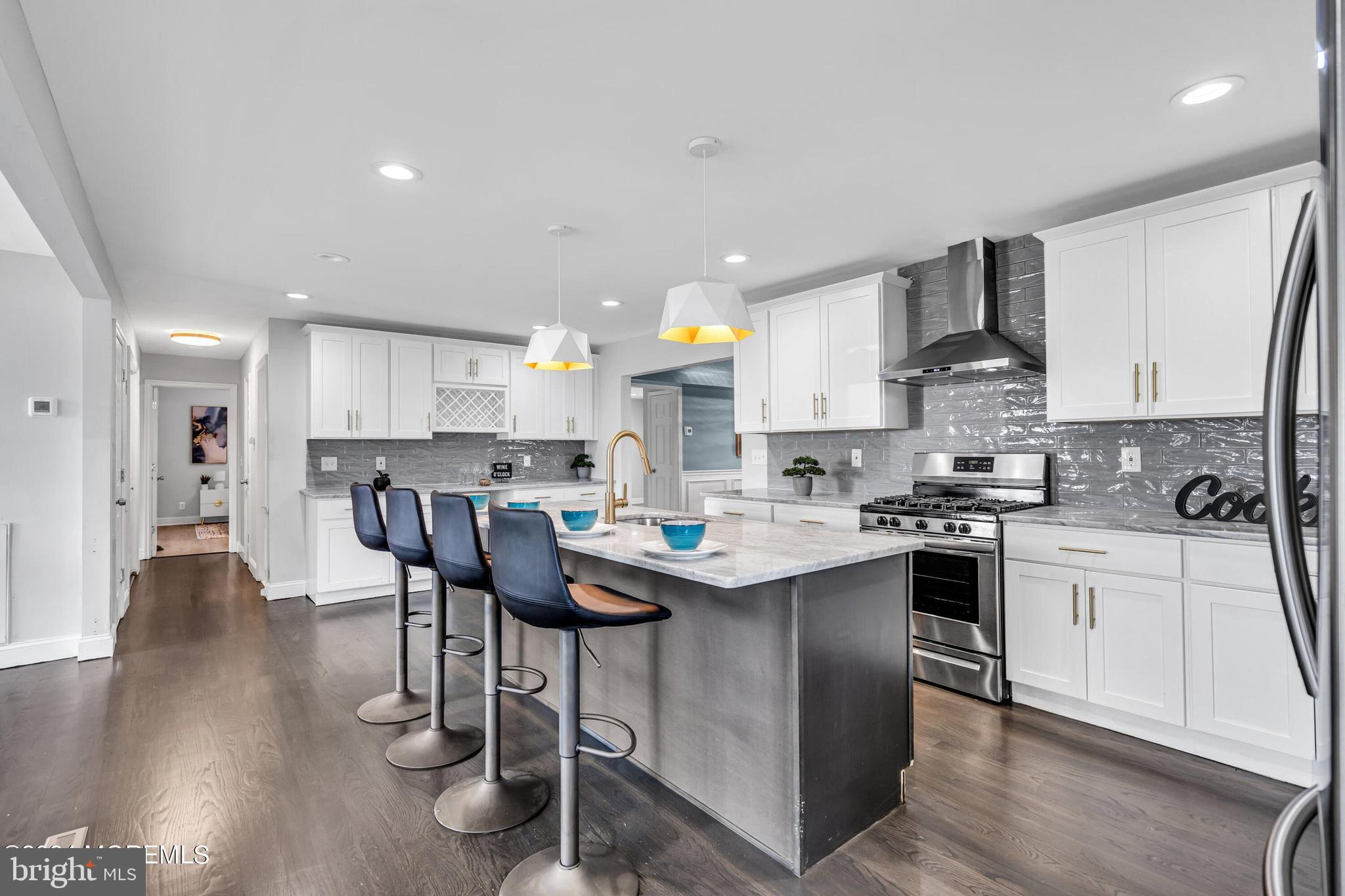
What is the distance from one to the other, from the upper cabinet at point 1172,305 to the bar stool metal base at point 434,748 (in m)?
3.09

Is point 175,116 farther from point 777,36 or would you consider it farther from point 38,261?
point 38,261

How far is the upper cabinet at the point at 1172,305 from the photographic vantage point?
2625 mm

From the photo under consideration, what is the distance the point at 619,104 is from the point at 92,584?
A: 412 centimetres

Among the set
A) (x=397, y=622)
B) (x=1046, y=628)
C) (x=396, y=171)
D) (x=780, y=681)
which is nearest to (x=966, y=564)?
(x=1046, y=628)

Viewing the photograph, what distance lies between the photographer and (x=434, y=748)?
260 cm

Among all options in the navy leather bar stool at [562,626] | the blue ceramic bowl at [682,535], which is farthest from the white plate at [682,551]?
the navy leather bar stool at [562,626]

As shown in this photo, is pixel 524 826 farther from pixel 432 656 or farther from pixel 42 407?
pixel 42 407

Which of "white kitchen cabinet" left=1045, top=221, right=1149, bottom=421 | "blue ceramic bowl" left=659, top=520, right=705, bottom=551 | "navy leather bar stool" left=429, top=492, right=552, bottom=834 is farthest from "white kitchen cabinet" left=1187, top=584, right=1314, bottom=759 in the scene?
"navy leather bar stool" left=429, top=492, right=552, bottom=834

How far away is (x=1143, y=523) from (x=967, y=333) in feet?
4.46

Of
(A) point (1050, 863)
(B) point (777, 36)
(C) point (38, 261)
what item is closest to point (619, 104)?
(B) point (777, 36)

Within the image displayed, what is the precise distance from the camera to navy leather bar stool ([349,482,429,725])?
2.96 meters

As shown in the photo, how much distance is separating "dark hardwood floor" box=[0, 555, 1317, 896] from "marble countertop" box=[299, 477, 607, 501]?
2012 millimetres

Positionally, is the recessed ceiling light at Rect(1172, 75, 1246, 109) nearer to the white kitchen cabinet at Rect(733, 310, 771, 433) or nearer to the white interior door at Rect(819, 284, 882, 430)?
the white interior door at Rect(819, 284, 882, 430)

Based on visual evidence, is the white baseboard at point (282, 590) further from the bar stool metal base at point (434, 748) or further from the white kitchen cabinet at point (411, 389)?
the bar stool metal base at point (434, 748)
